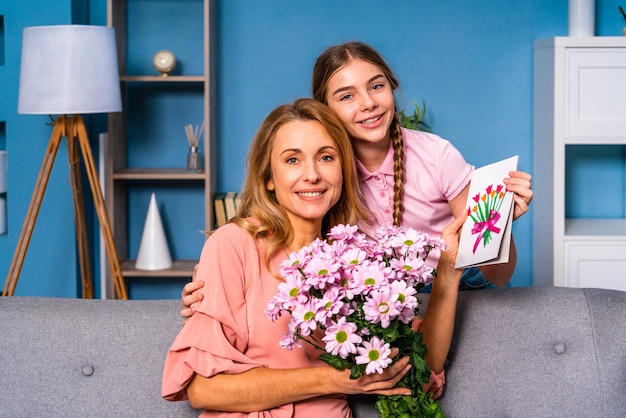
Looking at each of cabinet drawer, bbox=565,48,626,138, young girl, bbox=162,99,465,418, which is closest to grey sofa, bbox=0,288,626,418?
young girl, bbox=162,99,465,418

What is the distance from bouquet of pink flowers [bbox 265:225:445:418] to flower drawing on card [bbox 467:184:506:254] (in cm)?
17

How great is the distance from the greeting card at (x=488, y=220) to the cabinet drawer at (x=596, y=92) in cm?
197

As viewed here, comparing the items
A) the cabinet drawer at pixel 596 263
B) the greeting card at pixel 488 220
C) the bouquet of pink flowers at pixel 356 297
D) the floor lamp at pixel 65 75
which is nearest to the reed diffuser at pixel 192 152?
the floor lamp at pixel 65 75

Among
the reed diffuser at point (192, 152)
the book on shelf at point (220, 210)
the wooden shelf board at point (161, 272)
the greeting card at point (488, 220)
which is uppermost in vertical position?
the reed diffuser at point (192, 152)

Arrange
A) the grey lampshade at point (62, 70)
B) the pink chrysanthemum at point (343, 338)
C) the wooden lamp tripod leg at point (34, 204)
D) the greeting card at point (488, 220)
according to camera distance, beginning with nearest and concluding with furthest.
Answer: the pink chrysanthemum at point (343, 338), the greeting card at point (488, 220), the grey lampshade at point (62, 70), the wooden lamp tripod leg at point (34, 204)

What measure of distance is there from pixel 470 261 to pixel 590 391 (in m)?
0.46

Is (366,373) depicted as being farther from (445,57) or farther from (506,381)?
(445,57)

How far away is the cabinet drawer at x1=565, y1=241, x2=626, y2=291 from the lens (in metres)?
3.68

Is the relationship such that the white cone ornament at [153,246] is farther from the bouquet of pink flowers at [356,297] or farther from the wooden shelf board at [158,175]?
the bouquet of pink flowers at [356,297]

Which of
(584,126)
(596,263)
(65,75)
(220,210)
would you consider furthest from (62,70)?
(596,263)

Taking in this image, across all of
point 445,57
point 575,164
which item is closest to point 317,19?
point 445,57

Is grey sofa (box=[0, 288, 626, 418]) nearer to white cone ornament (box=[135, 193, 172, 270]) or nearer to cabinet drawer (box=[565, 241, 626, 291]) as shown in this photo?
cabinet drawer (box=[565, 241, 626, 291])

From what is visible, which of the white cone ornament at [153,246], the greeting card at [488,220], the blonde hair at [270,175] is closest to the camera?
the greeting card at [488,220]

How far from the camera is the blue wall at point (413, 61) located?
13.4ft
